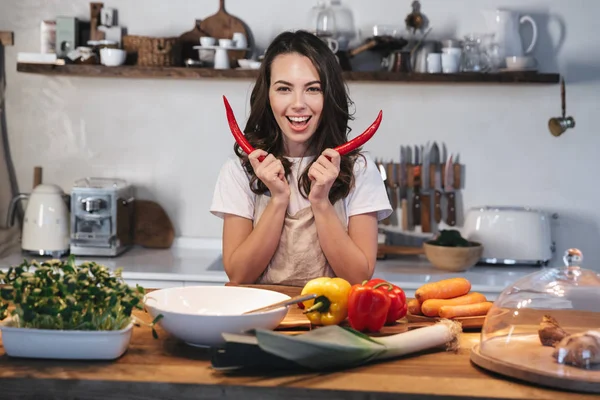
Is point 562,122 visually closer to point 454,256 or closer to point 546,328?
point 454,256

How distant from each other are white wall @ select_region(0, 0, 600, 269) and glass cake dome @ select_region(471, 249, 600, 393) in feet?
7.86

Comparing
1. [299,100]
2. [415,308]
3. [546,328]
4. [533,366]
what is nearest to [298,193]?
[299,100]

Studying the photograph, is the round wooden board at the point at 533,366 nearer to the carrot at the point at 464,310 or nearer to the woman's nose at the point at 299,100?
the carrot at the point at 464,310

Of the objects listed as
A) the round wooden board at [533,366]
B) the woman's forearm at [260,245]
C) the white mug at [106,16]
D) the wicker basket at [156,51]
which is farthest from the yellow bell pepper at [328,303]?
the white mug at [106,16]

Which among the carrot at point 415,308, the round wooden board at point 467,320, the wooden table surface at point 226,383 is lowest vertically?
the wooden table surface at point 226,383

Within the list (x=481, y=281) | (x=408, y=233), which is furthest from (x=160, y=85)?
(x=481, y=281)

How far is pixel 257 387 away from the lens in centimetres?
140

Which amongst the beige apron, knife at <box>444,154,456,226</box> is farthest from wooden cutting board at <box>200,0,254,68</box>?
the beige apron

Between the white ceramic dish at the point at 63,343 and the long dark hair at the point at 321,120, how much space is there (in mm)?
1105

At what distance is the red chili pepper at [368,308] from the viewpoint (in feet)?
5.66

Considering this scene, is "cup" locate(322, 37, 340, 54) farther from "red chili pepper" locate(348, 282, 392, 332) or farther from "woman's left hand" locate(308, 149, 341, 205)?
"red chili pepper" locate(348, 282, 392, 332)

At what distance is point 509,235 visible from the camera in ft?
12.5

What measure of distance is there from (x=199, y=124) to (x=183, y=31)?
0.44 metres

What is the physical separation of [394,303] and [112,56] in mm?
2495
